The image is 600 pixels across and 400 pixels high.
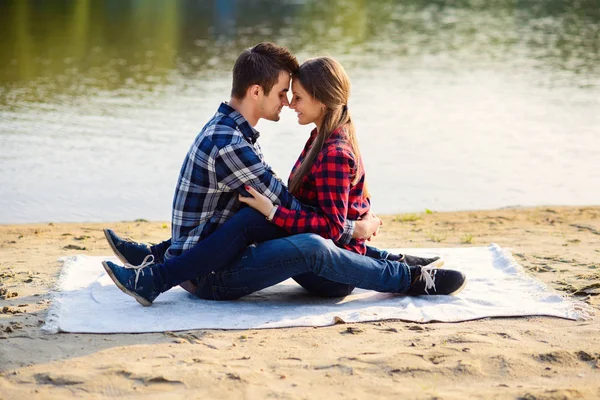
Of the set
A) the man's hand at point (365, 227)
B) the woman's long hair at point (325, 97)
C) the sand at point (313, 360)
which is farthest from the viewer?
the man's hand at point (365, 227)

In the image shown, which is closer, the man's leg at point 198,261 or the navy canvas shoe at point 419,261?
the man's leg at point 198,261

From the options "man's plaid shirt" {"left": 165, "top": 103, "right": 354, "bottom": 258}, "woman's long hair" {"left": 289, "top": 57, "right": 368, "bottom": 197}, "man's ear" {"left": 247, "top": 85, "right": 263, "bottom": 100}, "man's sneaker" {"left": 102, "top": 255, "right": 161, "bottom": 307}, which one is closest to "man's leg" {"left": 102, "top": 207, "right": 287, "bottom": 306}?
"man's sneaker" {"left": 102, "top": 255, "right": 161, "bottom": 307}

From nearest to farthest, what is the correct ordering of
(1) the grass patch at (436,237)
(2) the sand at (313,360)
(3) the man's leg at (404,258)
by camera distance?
(2) the sand at (313,360), (3) the man's leg at (404,258), (1) the grass patch at (436,237)

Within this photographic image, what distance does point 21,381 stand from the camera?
11.1ft

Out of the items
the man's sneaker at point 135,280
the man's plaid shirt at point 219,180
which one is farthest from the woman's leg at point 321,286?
the man's sneaker at point 135,280

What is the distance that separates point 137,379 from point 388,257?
6.06 ft

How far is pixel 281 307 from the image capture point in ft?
14.4

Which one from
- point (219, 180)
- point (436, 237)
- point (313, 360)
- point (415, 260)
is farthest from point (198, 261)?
point (436, 237)

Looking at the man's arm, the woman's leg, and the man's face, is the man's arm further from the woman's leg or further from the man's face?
the woman's leg

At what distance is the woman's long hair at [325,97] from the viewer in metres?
4.33

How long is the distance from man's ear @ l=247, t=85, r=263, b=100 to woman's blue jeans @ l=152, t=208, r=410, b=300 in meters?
0.58

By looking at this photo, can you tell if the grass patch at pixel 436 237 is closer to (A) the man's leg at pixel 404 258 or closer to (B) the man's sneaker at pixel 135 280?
(A) the man's leg at pixel 404 258

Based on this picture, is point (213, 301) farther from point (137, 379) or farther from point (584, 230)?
point (584, 230)

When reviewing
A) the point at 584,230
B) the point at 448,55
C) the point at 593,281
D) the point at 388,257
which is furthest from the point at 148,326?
the point at 448,55
